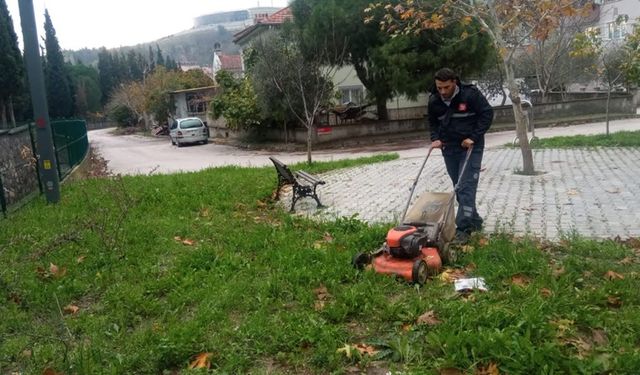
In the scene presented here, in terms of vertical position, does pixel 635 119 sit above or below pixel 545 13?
below

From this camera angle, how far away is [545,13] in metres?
9.23

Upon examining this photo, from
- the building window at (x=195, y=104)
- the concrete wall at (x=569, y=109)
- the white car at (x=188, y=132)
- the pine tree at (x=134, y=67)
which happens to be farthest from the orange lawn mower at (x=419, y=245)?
the pine tree at (x=134, y=67)

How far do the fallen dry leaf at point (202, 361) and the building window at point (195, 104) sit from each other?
142 feet

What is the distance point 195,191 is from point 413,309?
647 centimetres

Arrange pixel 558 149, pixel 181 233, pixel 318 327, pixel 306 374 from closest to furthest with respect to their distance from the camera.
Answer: pixel 306 374
pixel 318 327
pixel 181 233
pixel 558 149

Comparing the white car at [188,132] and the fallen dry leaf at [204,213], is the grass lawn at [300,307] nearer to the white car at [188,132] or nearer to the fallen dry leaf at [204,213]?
the fallen dry leaf at [204,213]

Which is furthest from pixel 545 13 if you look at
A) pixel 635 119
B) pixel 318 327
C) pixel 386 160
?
pixel 635 119

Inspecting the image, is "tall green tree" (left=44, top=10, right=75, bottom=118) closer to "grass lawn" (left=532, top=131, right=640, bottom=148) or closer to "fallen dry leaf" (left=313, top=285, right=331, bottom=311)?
"grass lawn" (left=532, top=131, right=640, bottom=148)

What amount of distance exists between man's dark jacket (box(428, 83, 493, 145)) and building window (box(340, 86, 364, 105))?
28574 mm

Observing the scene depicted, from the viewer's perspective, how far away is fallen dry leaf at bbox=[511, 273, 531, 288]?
14.5 ft

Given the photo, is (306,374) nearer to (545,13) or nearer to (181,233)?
(181,233)

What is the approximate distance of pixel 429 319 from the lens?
3883mm

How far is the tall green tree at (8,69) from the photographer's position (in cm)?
3475

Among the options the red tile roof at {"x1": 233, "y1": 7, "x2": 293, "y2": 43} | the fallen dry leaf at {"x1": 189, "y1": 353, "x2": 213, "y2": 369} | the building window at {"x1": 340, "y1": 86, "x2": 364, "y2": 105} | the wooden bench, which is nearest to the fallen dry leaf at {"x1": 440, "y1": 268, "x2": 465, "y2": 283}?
the fallen dry leaf at {"x1": 189, "y1": 353, "x2": 213, "y2": 369}
